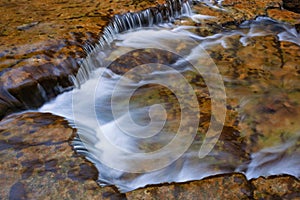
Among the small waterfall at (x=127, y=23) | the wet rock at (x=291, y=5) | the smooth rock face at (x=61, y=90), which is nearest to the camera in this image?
the smooth rock face at (x=61, y=90)

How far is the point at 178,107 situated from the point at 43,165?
1.87 m

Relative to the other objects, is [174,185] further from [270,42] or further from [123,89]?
[270,42]

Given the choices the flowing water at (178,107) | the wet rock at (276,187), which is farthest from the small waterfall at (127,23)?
the wet rock at (276,187)

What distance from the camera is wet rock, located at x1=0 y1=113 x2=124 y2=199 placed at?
2574 millimetres

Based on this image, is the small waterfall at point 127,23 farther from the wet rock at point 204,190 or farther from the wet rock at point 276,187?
the wet rock at point 276,187

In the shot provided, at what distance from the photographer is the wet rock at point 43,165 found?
8.45 ft

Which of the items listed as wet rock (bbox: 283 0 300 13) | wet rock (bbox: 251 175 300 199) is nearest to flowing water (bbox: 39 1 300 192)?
wet rock (bbox: 251 175 300 199)

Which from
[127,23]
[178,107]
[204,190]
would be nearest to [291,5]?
[127,23]

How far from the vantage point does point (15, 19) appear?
5.26m

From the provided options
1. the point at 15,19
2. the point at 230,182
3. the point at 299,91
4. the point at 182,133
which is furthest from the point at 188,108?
the point at 15,19

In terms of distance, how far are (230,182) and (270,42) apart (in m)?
3.71

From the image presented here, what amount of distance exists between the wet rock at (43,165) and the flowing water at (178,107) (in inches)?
6.9

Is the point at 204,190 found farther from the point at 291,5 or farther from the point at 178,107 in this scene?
the point at 291,5

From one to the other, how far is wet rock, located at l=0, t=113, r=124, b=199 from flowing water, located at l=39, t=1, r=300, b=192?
0.18 metres
